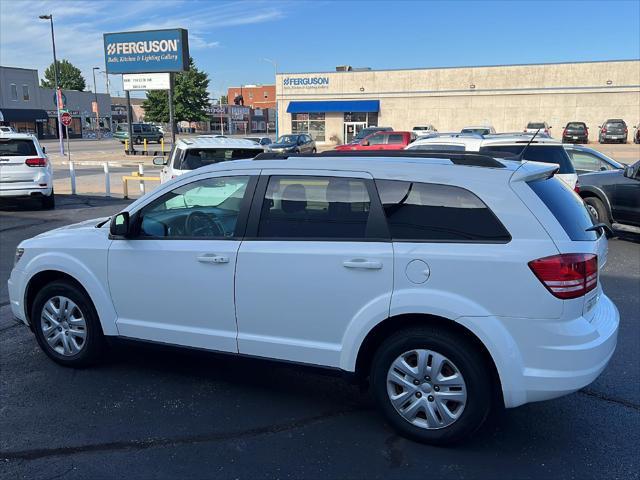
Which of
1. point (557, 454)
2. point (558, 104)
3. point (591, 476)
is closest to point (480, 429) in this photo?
point (557, 454)

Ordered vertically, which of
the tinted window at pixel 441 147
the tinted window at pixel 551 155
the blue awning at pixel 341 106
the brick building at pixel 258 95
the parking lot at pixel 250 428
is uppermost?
the brick building at pixel 258 95

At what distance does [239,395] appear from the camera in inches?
159

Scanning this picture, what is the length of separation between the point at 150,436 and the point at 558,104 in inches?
1901

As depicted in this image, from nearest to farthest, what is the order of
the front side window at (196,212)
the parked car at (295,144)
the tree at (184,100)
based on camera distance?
the front side window at (196,212) → the parked car at (295,144) → the tree at (184,100)

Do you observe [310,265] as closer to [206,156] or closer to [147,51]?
[206,156]

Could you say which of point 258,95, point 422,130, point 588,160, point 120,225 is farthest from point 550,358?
point 258,95

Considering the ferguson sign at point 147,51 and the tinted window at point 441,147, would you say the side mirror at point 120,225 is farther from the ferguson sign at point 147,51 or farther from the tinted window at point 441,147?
the ferguson sign at point 147,51

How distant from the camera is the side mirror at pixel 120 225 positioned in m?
4.02

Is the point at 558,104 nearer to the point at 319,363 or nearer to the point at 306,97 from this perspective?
the point at 306,97

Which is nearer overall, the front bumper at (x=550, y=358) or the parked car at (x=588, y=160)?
the front bumper at (x=550, y=358)

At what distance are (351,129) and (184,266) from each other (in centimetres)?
4807

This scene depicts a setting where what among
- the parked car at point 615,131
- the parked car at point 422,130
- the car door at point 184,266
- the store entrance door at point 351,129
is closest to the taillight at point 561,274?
the car door at point 184,266

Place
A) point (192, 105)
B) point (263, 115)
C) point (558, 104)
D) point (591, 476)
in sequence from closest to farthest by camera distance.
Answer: point (591, 476) < point (558, 104) < point (192, 105) < point (263, 115)

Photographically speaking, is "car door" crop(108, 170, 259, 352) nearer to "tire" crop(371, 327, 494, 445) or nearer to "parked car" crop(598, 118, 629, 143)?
"tire" crop(371, 327, 494, 445)
